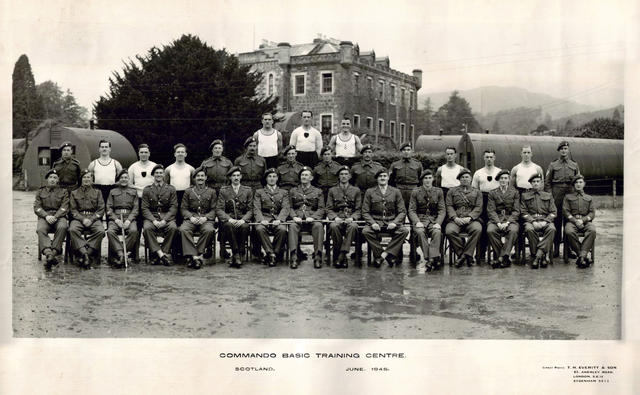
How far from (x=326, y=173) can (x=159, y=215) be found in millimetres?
1815

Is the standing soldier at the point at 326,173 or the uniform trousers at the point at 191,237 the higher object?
the standing soldier at the point at 326,173

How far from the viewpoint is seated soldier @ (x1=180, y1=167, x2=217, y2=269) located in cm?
574

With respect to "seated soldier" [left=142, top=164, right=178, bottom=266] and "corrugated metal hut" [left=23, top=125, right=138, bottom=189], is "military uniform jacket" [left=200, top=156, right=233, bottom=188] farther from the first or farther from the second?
"corrugated metal hut" [left=23, top=125, right=138, bottom=189]

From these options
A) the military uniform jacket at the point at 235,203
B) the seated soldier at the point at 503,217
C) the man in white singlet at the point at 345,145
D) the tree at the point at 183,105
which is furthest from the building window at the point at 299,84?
the seated soldier at the point at 503,217

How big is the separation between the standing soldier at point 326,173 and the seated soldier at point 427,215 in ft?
2.86

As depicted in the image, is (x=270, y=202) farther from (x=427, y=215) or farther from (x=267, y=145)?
(x=427, y=215)

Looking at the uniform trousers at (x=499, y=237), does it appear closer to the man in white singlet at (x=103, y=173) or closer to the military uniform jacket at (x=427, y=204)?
the military uniform jacket at (x=427, y=204)

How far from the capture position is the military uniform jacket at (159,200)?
5.95 metres

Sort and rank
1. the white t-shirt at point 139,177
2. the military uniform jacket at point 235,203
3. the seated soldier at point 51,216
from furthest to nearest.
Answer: the white t-shirt at point 139,177, the military uniform jacket at point 235,203, the seated soldier at point 51,216

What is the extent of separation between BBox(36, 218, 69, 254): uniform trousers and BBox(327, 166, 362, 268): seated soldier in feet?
8.51

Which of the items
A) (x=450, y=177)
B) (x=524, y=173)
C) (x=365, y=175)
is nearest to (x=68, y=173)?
(x=365, y=175)

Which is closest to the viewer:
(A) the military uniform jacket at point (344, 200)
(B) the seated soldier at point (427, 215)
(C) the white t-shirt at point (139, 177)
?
(B) the seated soldier at point (427, 215)

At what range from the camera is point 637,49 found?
13.7 feet

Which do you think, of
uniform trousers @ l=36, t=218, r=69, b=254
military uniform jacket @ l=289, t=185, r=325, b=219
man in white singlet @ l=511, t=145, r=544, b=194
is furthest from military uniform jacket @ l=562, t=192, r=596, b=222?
uniform trousers @ l=36, t=218, r=69, b=254
